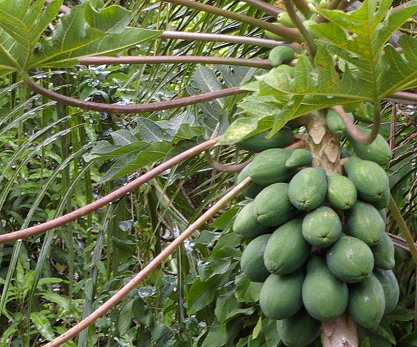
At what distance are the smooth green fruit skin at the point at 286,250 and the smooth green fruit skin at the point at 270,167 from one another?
0.08 metres

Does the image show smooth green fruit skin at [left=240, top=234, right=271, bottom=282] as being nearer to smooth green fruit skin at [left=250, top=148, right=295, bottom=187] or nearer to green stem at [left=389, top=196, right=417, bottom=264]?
smooth green fruit skin at [left=250, top=148, right=295, bottom=187]

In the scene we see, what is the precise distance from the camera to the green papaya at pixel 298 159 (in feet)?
3.66

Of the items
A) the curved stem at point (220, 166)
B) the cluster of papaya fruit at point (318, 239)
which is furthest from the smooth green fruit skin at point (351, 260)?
the curved stem at point (220, 166)

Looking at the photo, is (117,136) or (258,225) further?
(117,136)

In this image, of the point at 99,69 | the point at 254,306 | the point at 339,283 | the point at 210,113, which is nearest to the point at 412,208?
the point at 254,306

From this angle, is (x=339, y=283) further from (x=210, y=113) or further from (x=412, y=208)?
(x=412, y=208)

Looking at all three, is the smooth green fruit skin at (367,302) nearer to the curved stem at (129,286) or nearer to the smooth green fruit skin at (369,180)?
the smooth green fruit skin at (369,180)

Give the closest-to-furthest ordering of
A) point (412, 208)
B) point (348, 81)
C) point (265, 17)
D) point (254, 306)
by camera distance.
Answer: point (348, 81) < point (254, 306) < point (412, 208) < point (265, 17)

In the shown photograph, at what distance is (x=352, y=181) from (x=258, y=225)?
155 mm

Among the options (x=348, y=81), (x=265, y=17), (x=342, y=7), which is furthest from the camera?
(x=265, y=17)

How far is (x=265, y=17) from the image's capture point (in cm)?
185

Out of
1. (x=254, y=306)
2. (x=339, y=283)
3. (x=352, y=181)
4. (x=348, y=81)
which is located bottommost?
(x=254, y=306)

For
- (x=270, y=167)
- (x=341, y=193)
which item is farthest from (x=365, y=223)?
(x=270, y=167)

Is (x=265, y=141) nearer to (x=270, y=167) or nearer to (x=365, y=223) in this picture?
(x=270, y=167)
